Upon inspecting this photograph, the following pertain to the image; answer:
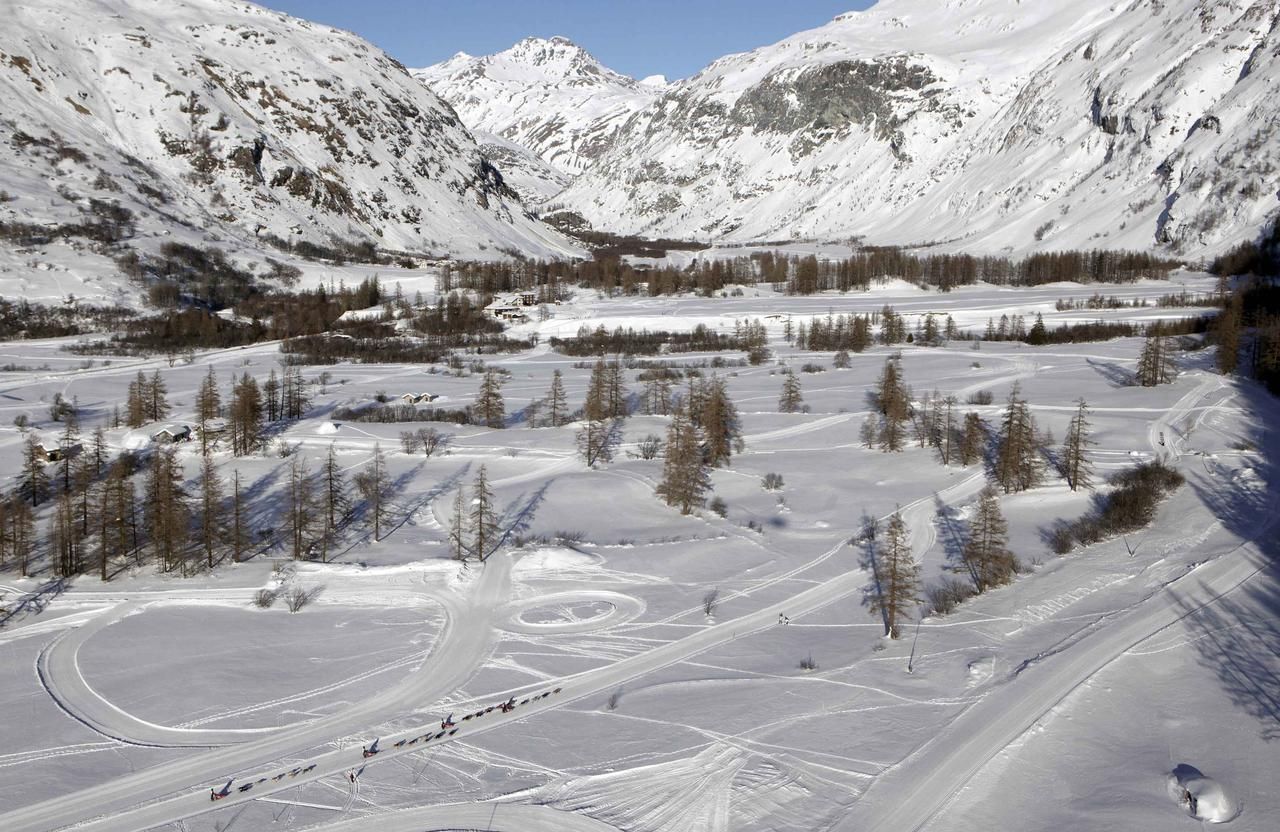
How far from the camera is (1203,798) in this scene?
15297mm

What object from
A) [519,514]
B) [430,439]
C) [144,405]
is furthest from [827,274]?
[519,514]

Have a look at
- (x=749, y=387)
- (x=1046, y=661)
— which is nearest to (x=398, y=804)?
(x=1046, y=661)

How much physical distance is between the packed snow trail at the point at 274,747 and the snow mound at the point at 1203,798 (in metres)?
14.9

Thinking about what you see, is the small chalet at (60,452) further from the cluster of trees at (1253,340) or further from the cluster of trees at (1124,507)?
the cluster of trees at (1253,340)

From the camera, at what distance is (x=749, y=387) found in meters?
65.4

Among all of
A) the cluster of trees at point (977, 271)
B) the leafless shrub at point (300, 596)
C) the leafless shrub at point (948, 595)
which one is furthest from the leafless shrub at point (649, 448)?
the cluster of trees at point (977, 271)

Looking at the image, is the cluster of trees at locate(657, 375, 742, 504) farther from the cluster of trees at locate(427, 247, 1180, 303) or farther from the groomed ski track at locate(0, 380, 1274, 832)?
the cluster of trees at locate(427, 247, 1180, 303)

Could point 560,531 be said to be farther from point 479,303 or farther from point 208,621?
point 479,303

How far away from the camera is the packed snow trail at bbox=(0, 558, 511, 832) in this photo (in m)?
15.9

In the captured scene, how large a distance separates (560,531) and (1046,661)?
18.8 meters

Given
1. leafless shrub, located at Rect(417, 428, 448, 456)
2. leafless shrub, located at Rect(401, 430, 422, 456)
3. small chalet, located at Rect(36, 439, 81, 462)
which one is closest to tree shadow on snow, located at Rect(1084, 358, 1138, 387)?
leafless shrub, located at Rect(417, 428, 448, 456)

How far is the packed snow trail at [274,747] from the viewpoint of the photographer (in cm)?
1593

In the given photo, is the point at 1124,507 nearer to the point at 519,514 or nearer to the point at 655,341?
the point at 519,514

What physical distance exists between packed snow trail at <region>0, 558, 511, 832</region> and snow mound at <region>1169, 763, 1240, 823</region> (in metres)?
14.9
